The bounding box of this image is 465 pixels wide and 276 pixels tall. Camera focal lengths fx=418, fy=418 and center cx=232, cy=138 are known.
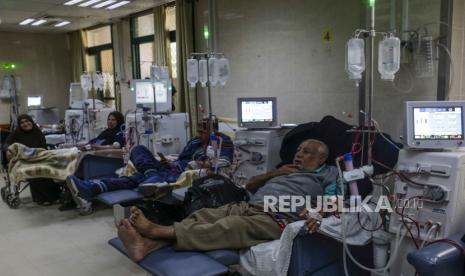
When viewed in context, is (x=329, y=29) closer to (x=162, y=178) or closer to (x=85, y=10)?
(x=162, y=178)

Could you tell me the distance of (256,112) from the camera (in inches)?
130

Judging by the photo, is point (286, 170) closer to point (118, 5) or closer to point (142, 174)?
point (142, 174)

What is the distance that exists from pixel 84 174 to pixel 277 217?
2.46m

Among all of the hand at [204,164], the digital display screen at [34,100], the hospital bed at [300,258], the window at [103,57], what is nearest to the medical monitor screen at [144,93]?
the hand at [204,164]

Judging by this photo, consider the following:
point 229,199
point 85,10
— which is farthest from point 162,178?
point 85,10

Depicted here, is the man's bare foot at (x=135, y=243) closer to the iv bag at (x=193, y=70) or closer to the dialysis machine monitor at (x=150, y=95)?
the iv bag at (x=193, y=70)

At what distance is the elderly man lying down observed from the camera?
7.00ft

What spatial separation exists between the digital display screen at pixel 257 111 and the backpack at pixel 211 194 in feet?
2.05

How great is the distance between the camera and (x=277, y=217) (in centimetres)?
240

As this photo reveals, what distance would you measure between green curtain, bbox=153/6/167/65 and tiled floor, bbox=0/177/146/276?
8.31 ft

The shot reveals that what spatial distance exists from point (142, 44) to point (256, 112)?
417 cm

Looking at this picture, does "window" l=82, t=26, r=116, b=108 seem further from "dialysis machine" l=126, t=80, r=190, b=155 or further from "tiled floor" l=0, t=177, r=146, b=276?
"tiled floor" l=0, t=177, r=146, b=276

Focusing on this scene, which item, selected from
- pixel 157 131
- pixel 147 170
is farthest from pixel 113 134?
pixel 147 170

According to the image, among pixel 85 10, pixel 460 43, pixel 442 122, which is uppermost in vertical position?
pixel 85 10
